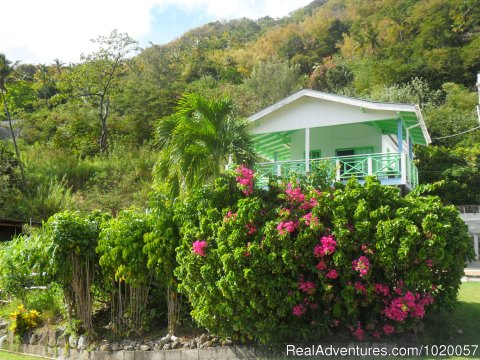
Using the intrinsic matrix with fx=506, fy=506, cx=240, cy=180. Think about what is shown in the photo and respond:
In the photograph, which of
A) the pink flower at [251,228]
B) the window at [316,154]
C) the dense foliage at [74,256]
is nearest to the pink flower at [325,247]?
the pink flower at [251,228]

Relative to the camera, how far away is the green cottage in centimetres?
1478

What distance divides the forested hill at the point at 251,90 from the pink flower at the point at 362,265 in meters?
17.2

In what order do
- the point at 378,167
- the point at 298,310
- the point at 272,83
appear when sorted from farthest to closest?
the point at 272,83, the point at 378,167, the point at 298,310

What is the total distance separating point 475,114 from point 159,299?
29806mm

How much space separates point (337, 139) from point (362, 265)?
440 inches

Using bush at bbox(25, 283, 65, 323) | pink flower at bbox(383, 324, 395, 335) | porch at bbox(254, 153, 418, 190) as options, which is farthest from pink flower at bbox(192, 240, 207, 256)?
porch at bbox(254, 153, 418, 190)

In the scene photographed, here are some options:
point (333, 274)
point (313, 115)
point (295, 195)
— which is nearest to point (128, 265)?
point (295, 195)

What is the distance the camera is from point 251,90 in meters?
42.1

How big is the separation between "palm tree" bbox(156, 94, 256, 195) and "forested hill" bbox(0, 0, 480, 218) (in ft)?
42.5

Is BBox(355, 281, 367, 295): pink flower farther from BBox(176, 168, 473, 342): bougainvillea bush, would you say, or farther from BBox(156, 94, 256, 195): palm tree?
BBox(156, 94, 256, 195): palm tree

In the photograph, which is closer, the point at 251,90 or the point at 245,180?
the point at 245,180

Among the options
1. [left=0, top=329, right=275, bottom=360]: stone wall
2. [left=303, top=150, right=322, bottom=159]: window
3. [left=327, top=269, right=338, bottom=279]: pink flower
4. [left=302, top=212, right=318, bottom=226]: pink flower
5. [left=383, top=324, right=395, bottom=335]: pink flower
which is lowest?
[left=0, top=329, right=275, bottom=360]: stone wall

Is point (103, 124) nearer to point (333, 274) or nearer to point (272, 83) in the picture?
point (272, 83)

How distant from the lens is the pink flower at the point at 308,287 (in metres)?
7.39
